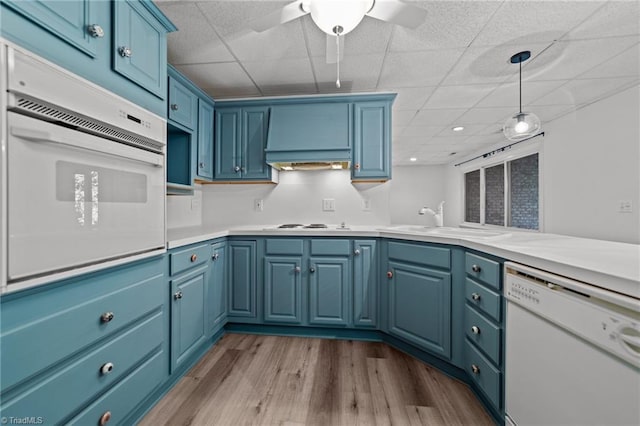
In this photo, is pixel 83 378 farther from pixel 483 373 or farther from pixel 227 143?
pixel 227 143

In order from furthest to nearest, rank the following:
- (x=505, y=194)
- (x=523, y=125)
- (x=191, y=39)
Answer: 1. (x=505, y=194)
2. (x=523, y=125)
3. (x=191, y=39)

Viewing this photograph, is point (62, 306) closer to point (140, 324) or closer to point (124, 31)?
point (140, 324)

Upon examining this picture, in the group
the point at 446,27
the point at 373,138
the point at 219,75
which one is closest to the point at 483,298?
the point at 373,138

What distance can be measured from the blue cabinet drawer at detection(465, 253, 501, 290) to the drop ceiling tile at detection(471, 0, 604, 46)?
1.48 m

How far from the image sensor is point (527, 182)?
4.44 metres

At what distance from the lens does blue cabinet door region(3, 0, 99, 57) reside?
2.69 ft

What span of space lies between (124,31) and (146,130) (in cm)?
43

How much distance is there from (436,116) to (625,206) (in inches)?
85.9

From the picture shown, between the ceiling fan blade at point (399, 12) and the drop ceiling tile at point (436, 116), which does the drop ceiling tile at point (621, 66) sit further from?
the ceiling fan blade at point (399, 12)

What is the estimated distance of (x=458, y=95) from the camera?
2758mm

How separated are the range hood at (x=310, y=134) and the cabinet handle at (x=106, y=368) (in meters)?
1.82

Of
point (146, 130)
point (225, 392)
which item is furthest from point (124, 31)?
point (225, 392)

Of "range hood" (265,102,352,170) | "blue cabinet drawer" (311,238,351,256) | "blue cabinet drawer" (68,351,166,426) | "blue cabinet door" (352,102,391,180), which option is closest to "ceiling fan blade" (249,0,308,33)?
"range hood" (265,102,352,170)

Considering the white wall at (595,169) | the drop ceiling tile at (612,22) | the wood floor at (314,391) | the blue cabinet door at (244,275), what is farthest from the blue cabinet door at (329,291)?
the white wall at (595,169)
